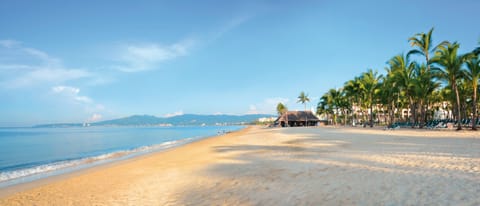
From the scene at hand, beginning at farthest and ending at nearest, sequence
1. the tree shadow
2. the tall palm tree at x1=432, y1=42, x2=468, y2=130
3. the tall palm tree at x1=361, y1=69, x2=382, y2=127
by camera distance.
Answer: the tall palm tree at x1=361, y1=69, x2=382, y2=127
the tall palm tree at x1=432, y1=42, x2=468, y2=130
the tree shadow

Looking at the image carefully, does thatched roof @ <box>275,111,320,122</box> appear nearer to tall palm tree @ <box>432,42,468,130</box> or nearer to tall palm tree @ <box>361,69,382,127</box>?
tall palm tree @ <box>361,69,382,127</box>

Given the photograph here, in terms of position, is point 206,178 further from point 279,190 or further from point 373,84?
point 373,84

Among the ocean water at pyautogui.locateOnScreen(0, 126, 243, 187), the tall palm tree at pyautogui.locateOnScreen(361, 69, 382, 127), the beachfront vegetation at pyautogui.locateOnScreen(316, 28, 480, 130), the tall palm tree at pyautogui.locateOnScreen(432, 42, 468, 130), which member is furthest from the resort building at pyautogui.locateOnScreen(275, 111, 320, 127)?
the tall palm tree at pyautogui.locateOnScreen(432, 42, 468, 130)

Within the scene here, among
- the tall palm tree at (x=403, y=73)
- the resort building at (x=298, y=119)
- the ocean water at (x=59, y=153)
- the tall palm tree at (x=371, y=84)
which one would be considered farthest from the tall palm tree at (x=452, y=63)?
the resort building at (x=298, y=119)

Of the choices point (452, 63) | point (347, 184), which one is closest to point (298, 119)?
point (452, 63)

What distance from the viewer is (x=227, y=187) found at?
18.0 ft

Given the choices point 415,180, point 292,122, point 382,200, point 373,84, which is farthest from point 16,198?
point 292,122

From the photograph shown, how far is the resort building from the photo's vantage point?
55.4 m

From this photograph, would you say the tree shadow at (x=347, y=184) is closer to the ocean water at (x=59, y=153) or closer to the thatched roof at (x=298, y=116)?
the ocean water at (x=59, y=153)

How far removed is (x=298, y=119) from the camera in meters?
55.4

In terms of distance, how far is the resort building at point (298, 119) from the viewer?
55.4m

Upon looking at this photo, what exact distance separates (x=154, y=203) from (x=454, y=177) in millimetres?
5678

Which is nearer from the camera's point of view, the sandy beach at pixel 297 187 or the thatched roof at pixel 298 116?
the sandy beach at pixel 297 187

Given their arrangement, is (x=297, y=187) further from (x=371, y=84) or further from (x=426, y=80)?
(x=371, y=84)
